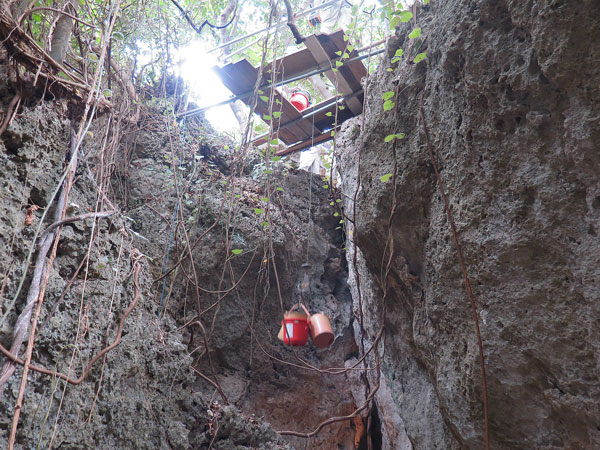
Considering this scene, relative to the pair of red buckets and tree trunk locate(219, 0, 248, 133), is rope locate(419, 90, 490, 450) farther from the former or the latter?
tree trunk locate(219, 0, 248, 133)

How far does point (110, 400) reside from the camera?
1.88 m

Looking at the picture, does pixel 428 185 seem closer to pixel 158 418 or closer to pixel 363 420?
pixel 158 418

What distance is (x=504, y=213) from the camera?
1.80 meters

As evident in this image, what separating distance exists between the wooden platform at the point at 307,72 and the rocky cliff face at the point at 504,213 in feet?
3.93

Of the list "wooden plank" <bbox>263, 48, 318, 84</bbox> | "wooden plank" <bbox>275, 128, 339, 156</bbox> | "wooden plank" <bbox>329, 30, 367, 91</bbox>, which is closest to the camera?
"wooden plank" <bbox>329, 30, 367, 91</bbox>

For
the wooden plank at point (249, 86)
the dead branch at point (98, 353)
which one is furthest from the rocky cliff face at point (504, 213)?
the wooden plank at point (249, 86)

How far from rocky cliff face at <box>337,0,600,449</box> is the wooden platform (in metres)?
1.20

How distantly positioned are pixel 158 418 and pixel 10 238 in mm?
1202

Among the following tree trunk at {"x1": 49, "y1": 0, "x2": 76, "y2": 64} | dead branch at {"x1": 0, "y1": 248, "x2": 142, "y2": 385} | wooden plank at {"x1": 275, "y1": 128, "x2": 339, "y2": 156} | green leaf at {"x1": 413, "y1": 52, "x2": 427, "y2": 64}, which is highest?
wooden plank at {"x1": 275, "y1": 128, "x2": 339, "y2": 156}

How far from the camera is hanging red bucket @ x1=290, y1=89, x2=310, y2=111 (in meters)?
4.52

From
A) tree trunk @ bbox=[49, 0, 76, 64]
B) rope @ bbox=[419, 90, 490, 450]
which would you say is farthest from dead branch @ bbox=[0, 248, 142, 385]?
rope @ bbox=[419, 90, 490, 450]

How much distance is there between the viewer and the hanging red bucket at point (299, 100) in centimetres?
452

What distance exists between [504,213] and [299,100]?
3.19m

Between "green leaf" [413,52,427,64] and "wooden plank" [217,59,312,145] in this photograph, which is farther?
"wooden plank" [217,59,312,145]
